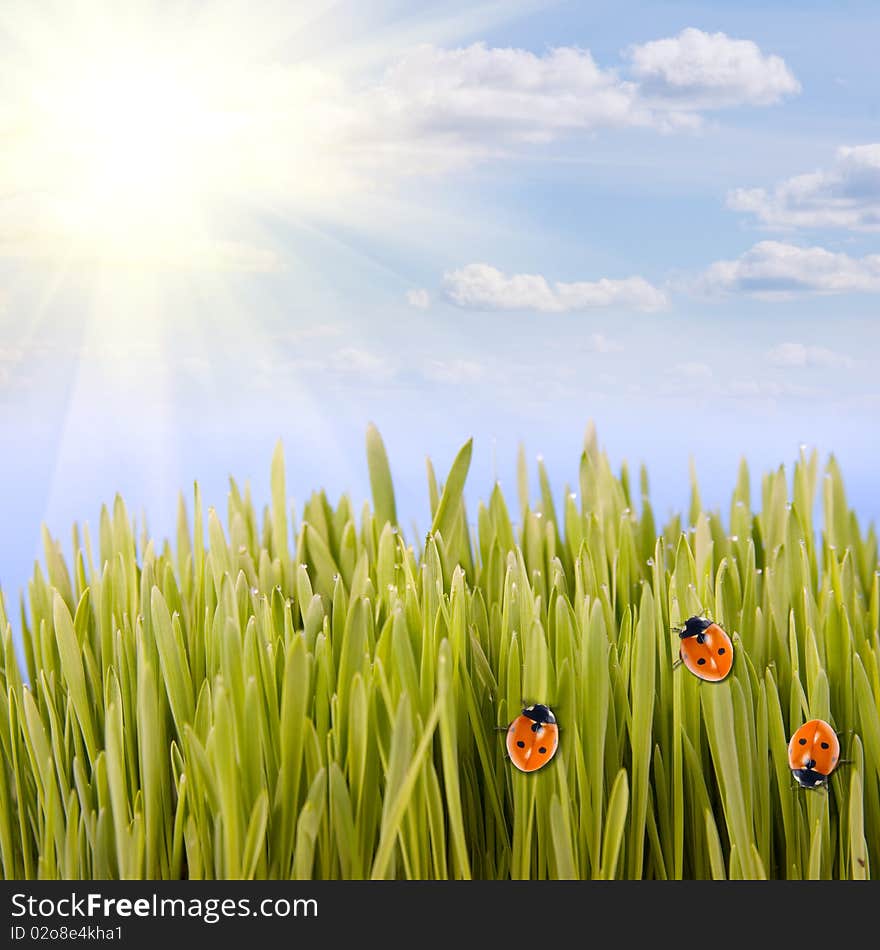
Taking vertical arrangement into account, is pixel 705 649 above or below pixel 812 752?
above

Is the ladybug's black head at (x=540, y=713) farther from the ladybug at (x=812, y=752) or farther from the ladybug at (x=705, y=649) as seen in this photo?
the ladybug at (x=812, y=752)

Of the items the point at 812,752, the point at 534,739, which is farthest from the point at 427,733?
the point at 812,752

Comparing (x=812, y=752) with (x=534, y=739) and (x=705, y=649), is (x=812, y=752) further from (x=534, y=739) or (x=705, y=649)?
(x=534, y=739)

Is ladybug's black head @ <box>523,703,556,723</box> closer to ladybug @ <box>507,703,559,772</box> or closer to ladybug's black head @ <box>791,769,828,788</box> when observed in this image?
ladybug @ <box>507,703,559,772</box>

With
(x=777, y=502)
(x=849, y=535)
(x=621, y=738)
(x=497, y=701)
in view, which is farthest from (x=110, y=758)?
(x=849, y=535)

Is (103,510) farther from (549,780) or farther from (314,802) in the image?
(549,780)

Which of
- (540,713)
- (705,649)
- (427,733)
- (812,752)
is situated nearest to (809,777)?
(812,752)

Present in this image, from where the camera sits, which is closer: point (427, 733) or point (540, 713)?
point (427, 733)

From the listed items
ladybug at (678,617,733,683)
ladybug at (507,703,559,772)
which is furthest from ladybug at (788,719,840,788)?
ladybug at (507,703,559,772)
